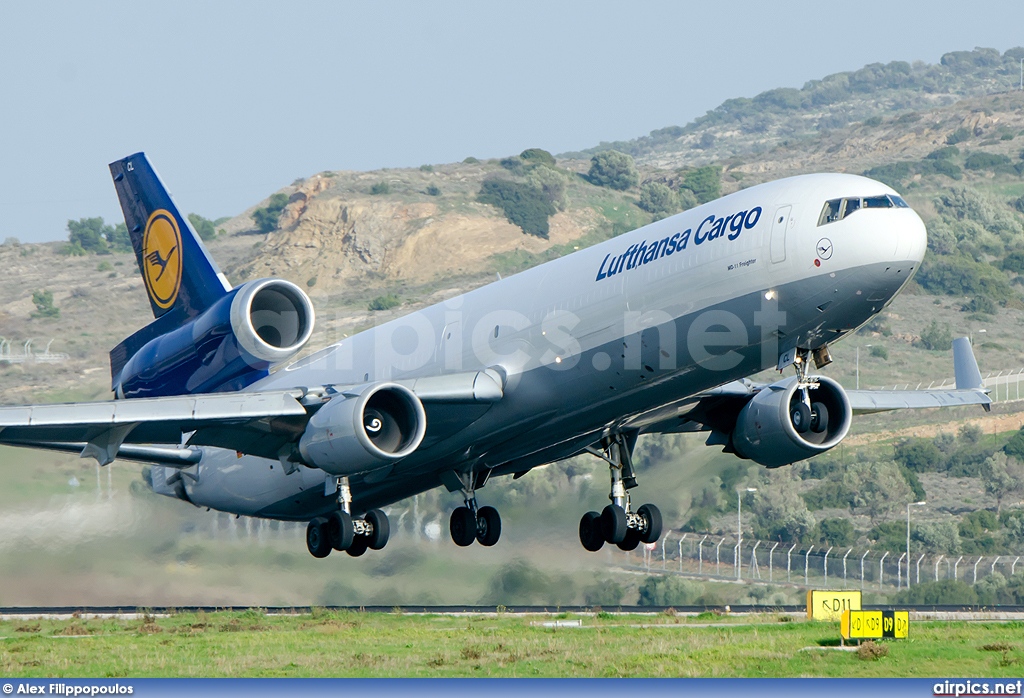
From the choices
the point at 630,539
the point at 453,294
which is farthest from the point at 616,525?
the point at 453,294

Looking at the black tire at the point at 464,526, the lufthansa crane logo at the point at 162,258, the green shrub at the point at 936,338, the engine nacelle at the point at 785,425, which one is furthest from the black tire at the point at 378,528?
the green shrub at the point at 936,338

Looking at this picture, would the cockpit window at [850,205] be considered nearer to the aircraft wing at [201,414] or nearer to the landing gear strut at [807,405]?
the landing gear strut at [807,405]

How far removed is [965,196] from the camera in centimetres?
19312

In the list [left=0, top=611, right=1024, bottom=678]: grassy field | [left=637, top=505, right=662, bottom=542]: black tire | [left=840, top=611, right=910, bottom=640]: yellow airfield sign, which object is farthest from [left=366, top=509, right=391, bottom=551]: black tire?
[left=840, top=611, right=910, bottom=640]: yellow airfield sign

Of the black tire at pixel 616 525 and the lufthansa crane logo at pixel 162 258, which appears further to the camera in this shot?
the lufthansa crane logo at pixel 162 258

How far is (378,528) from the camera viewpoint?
115 feet

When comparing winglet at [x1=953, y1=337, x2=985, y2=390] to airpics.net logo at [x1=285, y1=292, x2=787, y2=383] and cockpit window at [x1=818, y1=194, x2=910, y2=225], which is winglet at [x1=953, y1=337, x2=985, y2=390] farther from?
cockpit window at [x1=818, y1=194, x2=910, y2=225]

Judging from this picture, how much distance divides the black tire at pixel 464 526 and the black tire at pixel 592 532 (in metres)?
2.62

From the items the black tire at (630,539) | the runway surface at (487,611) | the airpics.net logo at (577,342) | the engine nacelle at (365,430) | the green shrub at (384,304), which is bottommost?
the runway surface at (487,611)

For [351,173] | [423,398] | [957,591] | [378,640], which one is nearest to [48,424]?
[423,398]

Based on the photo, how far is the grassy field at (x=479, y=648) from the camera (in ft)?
106

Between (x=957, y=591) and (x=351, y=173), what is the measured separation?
13959cm

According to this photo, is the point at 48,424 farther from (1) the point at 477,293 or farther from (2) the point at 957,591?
(2) the point at 957,591

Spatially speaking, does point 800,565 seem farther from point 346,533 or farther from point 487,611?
point 346,533
